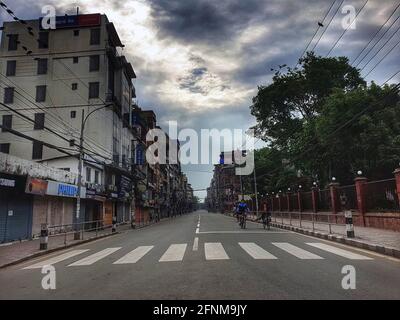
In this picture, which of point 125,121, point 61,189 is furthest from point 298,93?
point 61,189

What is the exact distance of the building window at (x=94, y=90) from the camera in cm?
4194

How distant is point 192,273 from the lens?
8.75 m

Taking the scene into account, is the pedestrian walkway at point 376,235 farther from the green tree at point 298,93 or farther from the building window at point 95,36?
the building window at point 95,36

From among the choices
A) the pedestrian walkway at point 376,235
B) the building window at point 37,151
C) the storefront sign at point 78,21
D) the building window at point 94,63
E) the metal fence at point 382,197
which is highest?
the storefront sign at point 78,21

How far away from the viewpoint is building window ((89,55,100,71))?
42519 millimetres

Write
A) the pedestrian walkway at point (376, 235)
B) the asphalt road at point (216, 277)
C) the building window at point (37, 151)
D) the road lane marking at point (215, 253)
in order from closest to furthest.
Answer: the asphalt road at point (216, 277) < the road lane marking at point (215, 253) < the pedestrian walkway at point (376, 235) < the building window at point (37, 151)

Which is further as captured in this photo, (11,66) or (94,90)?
(11,66)

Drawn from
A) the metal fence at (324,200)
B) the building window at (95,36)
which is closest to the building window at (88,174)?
the building window at (95,36)

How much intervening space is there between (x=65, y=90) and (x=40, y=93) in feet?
9.68

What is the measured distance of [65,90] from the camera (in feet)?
139

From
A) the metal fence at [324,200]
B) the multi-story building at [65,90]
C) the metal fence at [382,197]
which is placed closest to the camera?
the metal fence at [382,197]

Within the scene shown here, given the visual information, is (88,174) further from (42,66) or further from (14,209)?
(42,66)
